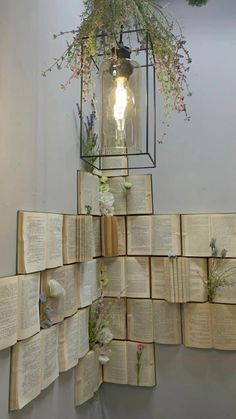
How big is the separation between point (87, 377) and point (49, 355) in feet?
1.44

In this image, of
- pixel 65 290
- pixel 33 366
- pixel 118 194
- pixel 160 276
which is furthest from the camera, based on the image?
pixel 118 194

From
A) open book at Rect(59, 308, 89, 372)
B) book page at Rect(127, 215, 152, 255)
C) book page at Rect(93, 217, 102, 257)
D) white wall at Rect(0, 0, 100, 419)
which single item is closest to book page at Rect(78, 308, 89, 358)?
open book at Rect(59, 308, 89, 372)

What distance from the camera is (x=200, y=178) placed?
1833mm

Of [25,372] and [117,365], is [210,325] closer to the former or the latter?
[117,365]

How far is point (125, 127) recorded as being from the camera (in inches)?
48.7

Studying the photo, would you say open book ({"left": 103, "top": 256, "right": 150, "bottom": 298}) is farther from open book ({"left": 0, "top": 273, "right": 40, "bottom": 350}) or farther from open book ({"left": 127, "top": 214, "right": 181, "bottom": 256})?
open book ({"left": 0, "top": 273, "right": 40, "bottom": 350})

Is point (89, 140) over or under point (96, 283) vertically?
over

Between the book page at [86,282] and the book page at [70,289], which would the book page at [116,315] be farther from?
the book page at [70,289]

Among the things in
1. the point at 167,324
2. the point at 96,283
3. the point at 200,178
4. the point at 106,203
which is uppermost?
the point at 200,178

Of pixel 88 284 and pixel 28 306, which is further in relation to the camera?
pixel 88 284

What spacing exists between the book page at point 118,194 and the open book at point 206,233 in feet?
1.16

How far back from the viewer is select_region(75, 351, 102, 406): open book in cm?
153

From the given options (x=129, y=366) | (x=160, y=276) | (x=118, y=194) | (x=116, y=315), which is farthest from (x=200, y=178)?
(x=129, y=366)

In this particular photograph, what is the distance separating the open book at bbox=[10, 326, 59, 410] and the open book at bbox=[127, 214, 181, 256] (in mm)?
708
